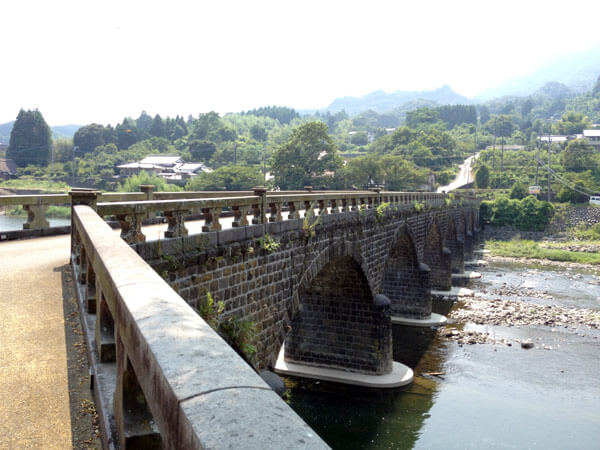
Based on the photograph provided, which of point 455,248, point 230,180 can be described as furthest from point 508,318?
point 230,180

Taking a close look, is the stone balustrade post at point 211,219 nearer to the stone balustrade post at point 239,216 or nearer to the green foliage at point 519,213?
the stone balustrade post at point 239,216

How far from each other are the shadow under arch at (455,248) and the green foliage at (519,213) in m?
28.1

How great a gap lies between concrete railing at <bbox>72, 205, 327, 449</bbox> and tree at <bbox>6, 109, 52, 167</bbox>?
4350 inches

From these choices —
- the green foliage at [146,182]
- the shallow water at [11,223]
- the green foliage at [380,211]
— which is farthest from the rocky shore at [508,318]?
the green foliage at [146,182]

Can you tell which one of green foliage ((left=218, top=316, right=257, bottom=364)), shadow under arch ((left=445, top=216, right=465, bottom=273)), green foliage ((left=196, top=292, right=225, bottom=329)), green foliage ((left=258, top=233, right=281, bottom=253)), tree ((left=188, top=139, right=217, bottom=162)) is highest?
tree ((left=188, top=139, right=217, bottom=162))

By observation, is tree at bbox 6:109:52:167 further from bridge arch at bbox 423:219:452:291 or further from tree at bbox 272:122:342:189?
bridge arch at bbox 423:219:452:291

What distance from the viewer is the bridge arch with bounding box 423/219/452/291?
39.5 m

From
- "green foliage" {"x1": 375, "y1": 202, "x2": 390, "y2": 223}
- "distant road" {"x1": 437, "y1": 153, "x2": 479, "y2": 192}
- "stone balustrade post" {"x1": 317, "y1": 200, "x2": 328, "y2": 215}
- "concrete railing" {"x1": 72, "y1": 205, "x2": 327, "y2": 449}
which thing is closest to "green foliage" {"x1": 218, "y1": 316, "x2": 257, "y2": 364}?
"stone balustrade post" {"x1": 317, "y1": 200, "x2": 328, "y2": 215}

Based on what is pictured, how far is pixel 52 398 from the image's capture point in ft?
14.6

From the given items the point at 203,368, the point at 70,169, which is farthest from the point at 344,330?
the point at 70,169

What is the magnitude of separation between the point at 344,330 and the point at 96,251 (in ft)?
59.1

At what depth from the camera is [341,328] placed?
71.6 feet

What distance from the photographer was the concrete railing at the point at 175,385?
1.68 m

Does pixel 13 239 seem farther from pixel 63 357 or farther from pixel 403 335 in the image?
pixel 403 335
